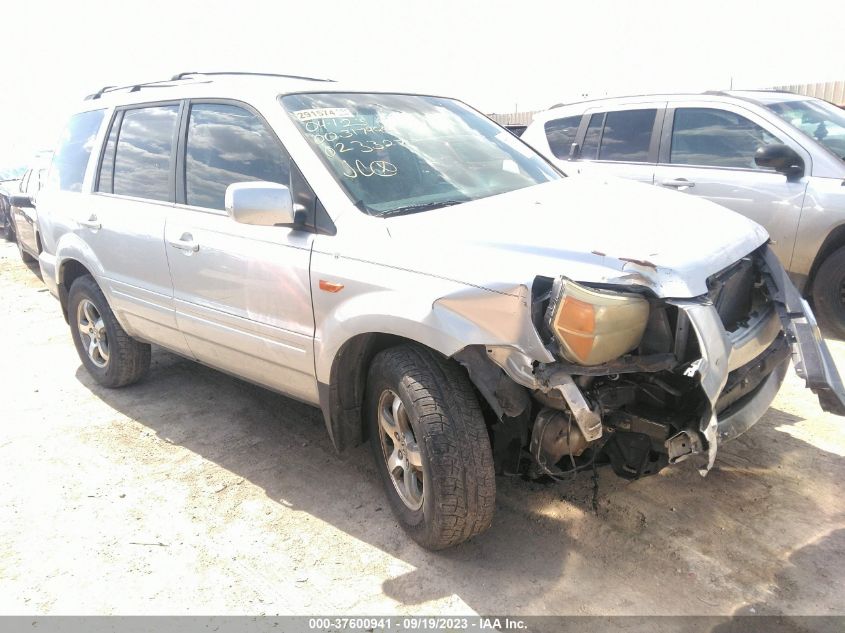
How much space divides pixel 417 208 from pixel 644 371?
4.00 feet

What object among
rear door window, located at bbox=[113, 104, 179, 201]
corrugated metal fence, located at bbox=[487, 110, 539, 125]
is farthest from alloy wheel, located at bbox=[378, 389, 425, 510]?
corrugated metal fence, located at bbox=[487, 110, 539, 125]

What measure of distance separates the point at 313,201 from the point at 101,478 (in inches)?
80.3

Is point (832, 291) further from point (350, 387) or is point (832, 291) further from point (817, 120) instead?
point (350, 387)

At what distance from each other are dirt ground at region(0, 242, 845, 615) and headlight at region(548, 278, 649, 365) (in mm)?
1012

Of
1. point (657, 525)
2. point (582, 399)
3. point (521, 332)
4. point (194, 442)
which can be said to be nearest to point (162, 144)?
point (194, 442)

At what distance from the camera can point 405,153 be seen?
11.1ft

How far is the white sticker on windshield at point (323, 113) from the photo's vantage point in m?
3.36

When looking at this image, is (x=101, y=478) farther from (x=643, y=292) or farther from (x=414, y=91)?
(x=643, y=292)

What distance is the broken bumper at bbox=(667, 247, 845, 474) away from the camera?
7.78 ft

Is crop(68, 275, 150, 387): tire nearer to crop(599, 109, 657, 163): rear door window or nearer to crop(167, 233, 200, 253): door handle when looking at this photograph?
crop(167, 233, 200, 253): door handle

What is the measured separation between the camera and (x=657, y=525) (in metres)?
3.07

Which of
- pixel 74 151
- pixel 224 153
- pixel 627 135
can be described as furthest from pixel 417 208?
pixel 627 135

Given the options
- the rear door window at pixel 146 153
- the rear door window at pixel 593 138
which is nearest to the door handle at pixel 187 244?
the rear door window at pixel 146 153

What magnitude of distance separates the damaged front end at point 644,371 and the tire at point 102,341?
3086 mm
